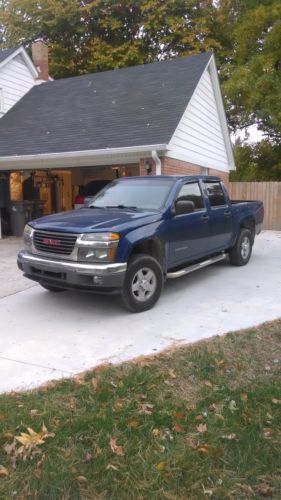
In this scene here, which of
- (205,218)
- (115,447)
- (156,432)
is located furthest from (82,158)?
(115,447)

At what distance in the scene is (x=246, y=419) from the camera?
341cm

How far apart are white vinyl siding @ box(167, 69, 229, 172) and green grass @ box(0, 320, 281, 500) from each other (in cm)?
755

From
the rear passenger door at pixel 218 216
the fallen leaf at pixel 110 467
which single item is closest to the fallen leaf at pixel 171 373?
the fallen leaf at pixel 110 467

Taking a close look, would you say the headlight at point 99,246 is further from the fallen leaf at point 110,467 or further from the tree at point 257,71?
the tree at point 257,71

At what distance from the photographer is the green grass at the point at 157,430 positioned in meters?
2.74

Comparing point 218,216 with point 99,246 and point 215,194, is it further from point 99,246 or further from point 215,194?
point 99,246

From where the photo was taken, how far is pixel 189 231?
699 cm

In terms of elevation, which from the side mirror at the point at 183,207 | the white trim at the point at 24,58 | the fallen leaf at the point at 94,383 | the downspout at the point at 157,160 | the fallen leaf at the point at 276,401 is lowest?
the fallen leaf at the point at 276,401

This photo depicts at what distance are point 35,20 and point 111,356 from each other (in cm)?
2520

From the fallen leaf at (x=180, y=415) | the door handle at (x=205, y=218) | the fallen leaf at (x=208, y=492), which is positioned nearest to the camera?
the fallen leaf at (x=208, y=492)

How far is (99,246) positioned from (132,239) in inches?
17.8

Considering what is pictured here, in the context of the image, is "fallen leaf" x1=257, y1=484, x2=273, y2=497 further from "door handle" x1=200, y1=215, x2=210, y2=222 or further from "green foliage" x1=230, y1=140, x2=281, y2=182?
"green foliage" x1=230, y1=140, x2=281, y2=182

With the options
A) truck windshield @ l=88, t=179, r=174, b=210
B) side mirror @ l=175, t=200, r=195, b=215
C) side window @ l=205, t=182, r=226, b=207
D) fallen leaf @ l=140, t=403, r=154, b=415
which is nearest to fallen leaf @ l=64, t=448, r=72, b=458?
fallen leaf @ l=140, t=403, r=154, b=415

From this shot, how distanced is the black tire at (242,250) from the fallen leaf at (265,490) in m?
6.35
